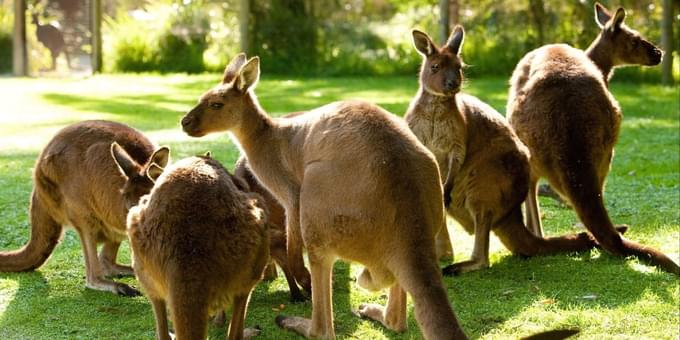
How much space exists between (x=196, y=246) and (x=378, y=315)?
50.9 inches

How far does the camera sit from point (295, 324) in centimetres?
495

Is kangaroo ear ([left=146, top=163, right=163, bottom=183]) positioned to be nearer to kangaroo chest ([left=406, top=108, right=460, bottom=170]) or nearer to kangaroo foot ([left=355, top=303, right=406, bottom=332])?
kangaroo foot ([left=355, top=303, right=406, bottom=332])

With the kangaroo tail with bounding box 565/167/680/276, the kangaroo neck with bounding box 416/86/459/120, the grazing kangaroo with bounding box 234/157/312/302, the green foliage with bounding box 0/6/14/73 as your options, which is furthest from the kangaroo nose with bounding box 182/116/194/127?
the green foliage with bounding box 0/6/14/73

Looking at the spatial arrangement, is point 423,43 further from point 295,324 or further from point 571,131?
point 295,324

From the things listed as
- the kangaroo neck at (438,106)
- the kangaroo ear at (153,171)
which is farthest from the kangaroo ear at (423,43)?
the kangaroo ear at (153,171)

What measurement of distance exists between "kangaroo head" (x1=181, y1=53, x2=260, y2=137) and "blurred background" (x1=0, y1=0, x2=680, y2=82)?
1163 centimetres

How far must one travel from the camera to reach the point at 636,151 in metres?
9.89

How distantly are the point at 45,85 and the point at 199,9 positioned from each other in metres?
3.57

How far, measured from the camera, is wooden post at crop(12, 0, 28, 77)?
674 inches

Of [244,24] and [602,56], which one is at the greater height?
[244,24]

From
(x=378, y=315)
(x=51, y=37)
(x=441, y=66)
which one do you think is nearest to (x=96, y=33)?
(x=51, y=37)

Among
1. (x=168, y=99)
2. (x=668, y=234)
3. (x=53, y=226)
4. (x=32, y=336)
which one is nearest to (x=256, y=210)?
(x=32, y=336)

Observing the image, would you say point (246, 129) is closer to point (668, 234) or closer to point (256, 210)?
point (256, 210)

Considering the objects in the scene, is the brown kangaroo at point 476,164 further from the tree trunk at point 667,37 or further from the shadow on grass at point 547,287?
the tree trunk at point 667,37
